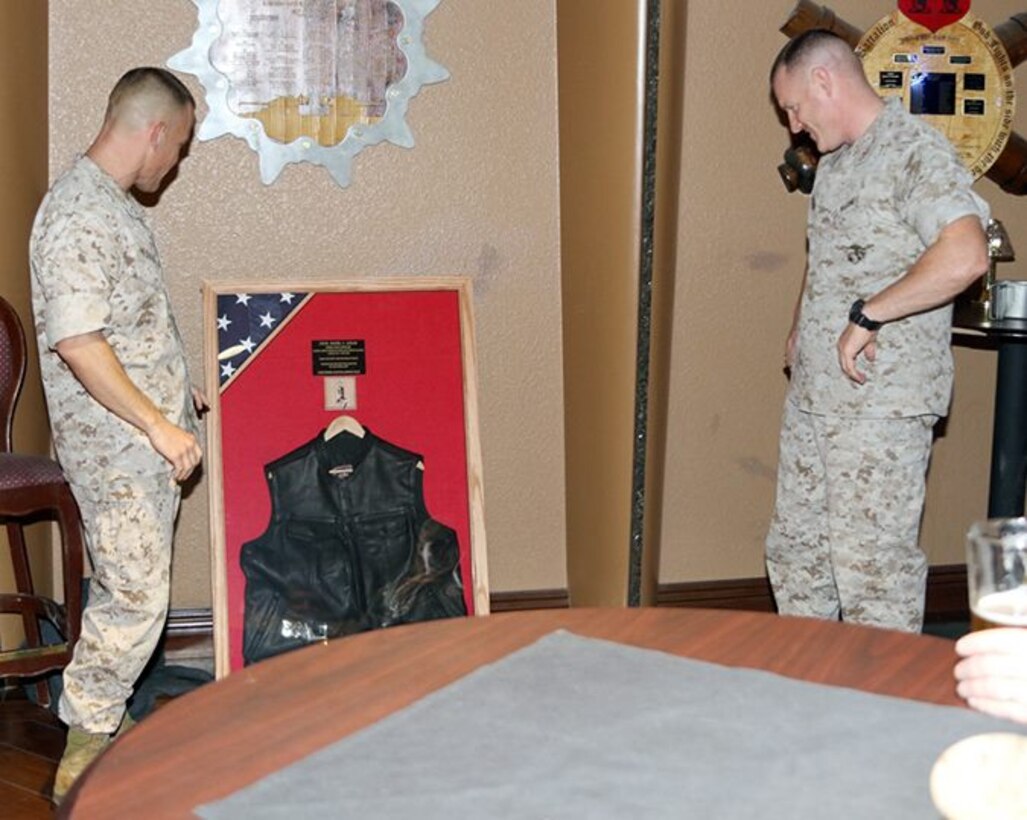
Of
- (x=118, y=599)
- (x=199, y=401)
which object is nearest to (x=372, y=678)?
(x=118, y=599)

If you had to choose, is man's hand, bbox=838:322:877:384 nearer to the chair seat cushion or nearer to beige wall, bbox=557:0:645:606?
beige wall, bbox=557:0:645:606

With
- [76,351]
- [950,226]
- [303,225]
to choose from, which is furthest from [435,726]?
[303,225]

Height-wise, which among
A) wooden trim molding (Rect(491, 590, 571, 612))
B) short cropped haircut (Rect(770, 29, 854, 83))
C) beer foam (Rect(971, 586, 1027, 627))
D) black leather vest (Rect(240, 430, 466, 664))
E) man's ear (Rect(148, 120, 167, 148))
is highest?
short cropped haircut (Rect(770, 29, 854, 83))

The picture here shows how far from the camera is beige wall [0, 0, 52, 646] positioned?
339 cm

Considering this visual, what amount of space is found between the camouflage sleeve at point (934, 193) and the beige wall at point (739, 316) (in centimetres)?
101

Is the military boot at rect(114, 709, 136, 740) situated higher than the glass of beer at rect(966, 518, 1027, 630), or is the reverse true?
the glass of beer at rect(966, 518, 1027, 630)

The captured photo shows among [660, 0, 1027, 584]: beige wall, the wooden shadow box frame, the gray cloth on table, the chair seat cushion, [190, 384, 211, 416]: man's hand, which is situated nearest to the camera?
the gray cloth on table

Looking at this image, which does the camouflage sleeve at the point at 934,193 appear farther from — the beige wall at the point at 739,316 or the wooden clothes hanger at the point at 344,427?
the wooden clothes hanger at the point at 344,427

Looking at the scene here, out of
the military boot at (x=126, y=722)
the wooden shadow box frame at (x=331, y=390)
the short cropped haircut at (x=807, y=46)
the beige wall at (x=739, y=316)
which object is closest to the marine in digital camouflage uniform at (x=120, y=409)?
the military boot at (x=126, y=722)

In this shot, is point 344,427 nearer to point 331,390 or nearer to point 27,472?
point 331,390

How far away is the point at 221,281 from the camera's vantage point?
3.55 meters

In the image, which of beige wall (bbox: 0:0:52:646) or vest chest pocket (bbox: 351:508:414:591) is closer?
beige wall (bbox: 0:0:52:646)

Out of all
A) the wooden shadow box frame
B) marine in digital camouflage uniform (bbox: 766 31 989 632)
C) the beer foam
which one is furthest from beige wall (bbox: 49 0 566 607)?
the beer foam

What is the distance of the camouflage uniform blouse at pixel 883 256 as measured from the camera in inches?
117
